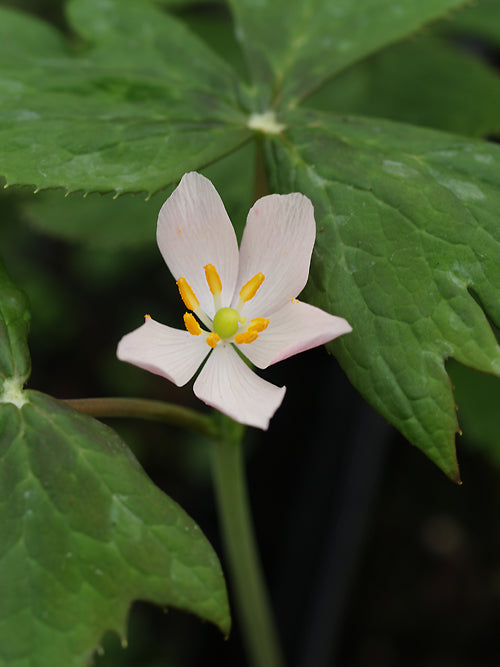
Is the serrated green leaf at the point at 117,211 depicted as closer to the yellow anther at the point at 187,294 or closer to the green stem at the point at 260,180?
the green stem at the point at 260,180

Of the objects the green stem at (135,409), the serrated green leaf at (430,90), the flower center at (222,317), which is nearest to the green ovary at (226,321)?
the flower center at (222,317)

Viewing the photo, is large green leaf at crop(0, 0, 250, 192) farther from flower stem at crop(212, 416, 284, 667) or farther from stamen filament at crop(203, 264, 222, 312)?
flower stem at crop(212, 416, 284, 667)

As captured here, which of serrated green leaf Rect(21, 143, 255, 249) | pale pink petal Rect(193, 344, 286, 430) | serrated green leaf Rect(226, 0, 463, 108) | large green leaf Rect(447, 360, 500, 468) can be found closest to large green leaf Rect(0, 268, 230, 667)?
pale pink petal Rect(193, 344, 286, 430)

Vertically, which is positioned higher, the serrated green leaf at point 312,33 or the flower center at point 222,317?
the serrated green leaf at point 312,33

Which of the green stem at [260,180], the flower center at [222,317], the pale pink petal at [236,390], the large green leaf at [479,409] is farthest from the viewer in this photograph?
the large green leaf at [479,409]

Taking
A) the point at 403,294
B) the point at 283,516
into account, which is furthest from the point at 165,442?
the point at 403,294

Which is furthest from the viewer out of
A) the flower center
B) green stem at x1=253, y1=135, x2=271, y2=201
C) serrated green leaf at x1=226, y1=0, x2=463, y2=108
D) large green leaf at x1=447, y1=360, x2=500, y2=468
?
large green leaf at x1=447, y1=360, x2=500, y2=468
